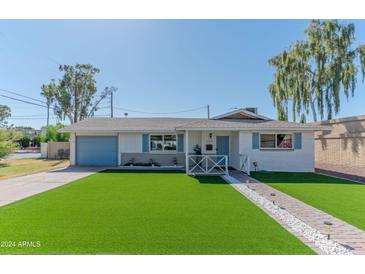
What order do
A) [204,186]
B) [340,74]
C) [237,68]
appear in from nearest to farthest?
1. [204,186]
2. [237,68]
3. [340,74]

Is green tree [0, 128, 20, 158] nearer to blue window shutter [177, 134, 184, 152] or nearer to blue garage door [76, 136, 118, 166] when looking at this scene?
blue garage door [76, 136, 118, 166]

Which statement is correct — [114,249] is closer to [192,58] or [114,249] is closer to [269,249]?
[269,249]

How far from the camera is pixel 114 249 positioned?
12.2 ft

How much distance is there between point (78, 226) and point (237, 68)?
51.7 ft

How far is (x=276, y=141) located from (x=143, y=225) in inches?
444

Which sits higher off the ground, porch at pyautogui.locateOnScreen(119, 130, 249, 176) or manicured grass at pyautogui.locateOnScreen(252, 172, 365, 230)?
porch at pyautogui.locateOnScreen(119, 130, 249, 176)

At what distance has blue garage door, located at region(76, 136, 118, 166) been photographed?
1595 centimetres

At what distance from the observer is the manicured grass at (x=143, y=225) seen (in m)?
3.79

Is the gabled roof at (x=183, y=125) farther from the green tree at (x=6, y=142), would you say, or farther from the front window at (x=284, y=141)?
the green tree at (x=6, y=142)

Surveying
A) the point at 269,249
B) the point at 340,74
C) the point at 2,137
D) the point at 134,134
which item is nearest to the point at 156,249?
the point at 269,249

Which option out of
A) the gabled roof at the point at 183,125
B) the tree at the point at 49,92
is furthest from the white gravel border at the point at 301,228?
the tree at the point at 49,92

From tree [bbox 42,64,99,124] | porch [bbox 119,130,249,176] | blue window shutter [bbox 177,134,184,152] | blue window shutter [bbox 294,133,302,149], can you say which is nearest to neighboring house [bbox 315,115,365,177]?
blue window shutter [bbox 294,133,302,149]

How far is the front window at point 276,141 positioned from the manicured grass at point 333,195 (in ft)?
11.7

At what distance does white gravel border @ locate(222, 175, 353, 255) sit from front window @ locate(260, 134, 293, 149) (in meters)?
6.77
